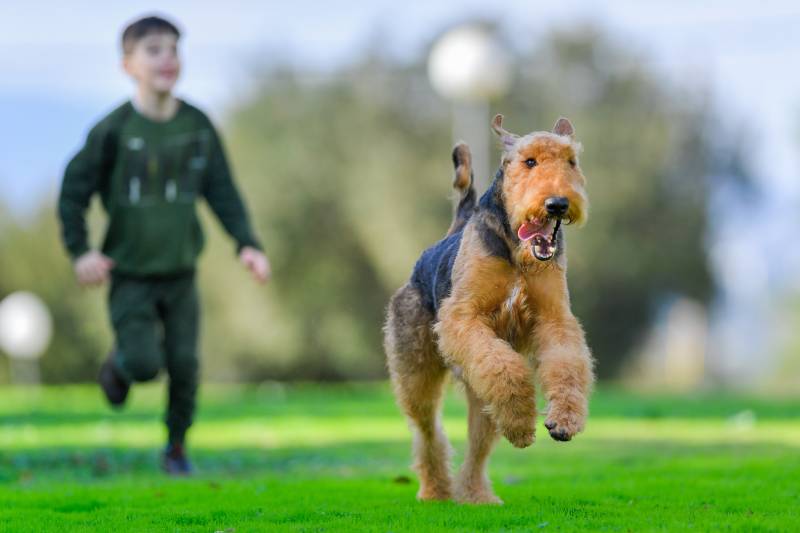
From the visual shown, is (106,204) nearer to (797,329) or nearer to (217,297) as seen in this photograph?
(217,297)

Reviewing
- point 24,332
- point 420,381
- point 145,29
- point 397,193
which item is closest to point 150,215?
point 145,29

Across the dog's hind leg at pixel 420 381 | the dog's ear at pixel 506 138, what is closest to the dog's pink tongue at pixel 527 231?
the dog's ear at pixel 506 138

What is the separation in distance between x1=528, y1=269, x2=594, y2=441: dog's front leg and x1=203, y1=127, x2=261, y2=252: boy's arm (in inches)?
133

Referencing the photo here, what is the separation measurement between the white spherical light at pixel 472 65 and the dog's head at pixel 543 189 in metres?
13.2

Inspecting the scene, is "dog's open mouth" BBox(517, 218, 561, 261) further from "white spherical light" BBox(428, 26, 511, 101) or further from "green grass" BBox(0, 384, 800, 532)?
"white spherical light" BBox(428, 26, 511, 101)

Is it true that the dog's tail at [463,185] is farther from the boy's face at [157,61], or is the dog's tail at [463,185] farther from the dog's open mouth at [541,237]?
the boy's face at [157,61]

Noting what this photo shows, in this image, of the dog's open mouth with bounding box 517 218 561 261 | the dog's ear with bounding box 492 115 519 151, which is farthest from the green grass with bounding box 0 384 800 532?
the dog's ear with bounding box 492 115 519 151

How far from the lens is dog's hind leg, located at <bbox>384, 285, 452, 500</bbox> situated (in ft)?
17.7

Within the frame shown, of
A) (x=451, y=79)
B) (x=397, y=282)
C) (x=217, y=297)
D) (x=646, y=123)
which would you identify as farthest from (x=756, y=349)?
(x=451, y=79)

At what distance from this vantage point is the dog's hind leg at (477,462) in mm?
5375

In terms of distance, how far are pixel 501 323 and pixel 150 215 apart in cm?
327

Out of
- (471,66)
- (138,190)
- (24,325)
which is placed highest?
(471,66)

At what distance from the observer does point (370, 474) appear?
25.0ft

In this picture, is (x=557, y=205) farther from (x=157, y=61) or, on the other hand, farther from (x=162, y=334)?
(x=162, y=334)
